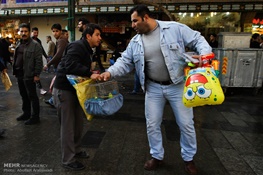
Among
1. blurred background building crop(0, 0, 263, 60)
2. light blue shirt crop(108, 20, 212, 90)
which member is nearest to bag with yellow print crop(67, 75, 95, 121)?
light blue shirt crop(108, 20, 212, 90)

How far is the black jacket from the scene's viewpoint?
296cm

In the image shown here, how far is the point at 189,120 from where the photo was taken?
3.04 meters

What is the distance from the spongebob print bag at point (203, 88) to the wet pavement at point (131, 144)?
1191 mm

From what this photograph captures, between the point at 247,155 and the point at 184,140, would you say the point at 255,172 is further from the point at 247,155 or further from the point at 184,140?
the point at 184,140

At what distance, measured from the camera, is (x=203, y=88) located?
Answer: 247cm

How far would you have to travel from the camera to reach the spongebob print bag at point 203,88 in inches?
97.4

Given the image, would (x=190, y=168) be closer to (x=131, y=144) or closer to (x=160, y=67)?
(x=131, y=144)

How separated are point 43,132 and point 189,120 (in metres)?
2.82

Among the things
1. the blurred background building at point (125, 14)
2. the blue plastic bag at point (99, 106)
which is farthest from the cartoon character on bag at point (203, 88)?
the blurred background building at point (125, 14)

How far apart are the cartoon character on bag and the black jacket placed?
48.9 inches

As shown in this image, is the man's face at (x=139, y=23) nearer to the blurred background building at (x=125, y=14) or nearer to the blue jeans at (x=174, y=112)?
the blue jeans at (x=174, y=112)

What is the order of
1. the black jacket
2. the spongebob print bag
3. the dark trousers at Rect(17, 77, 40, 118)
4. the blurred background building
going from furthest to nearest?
the blurred background building < the dark trousers at Rect(17, 77, 40, 118) < the black jacket < the spongebob print bag

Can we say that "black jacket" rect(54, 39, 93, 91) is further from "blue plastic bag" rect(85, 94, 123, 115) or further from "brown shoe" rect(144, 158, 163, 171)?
"brown shoe" rect(144, 158, 163, 171)

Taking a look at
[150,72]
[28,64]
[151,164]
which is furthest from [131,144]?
[28,64]
